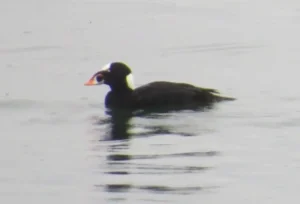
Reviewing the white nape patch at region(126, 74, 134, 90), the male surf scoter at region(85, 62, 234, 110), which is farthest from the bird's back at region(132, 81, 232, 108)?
the white nape patch at region(126, 74, 134, 90)

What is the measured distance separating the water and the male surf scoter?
0.83 ft

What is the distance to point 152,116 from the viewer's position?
→ 16547 millimetres

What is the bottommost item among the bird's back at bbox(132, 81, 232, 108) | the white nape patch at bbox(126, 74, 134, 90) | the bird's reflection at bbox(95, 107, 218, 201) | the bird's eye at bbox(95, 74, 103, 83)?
the bird's reflection at bbox(95, 107, 218, 201)

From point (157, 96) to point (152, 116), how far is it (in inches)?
21.3

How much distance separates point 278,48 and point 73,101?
5739 mm

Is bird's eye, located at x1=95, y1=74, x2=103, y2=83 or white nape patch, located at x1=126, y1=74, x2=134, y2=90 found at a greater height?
bird's eye, located at x1=95, y1=74, x2=103, y2=83

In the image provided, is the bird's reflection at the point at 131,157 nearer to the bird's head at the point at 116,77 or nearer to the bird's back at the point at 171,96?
the bird's back at the point at 171,96

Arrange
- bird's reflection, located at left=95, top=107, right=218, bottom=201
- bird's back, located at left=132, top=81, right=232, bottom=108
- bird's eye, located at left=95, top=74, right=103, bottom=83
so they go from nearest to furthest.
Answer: bird's reflection, located at left=95, top=107, right=218, bottom=201, bird's back, located at left=132, top=81, right=232, bottom=108, bird's eye, located at left=95, top=74, right=103, bottom=83

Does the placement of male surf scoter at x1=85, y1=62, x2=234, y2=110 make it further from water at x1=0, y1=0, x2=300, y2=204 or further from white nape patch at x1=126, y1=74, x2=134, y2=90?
water at x1=0, y1=0, x2=300, y2=204

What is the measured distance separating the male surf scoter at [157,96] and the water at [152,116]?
25 centimetres

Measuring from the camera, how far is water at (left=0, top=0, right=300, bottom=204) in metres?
12.4

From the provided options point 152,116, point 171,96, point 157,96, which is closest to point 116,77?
point 157,96

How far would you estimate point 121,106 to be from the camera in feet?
56.2

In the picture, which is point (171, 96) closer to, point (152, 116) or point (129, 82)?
point (152, 116)
